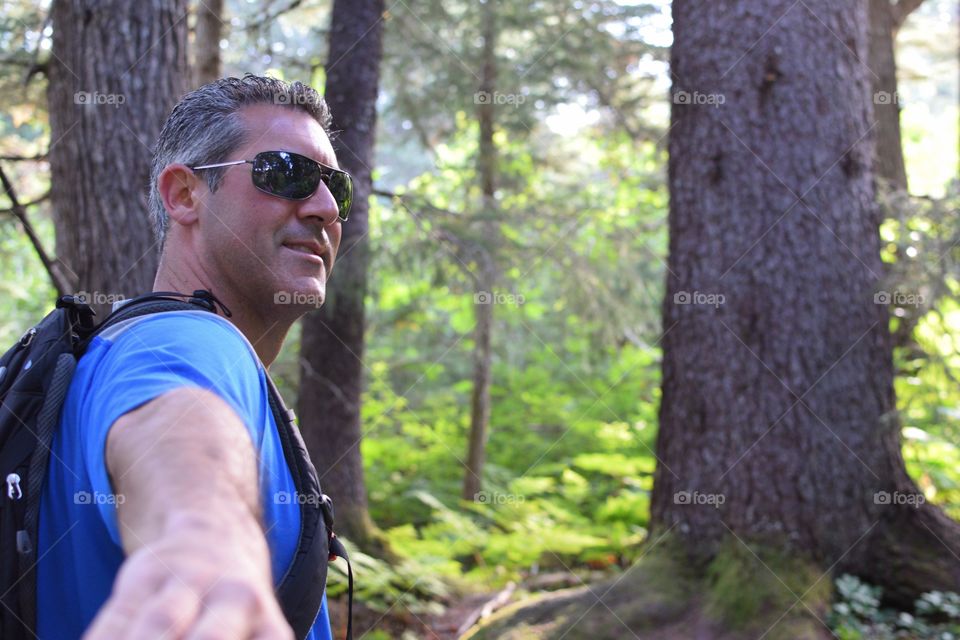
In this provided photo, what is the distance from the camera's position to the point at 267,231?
1859 mm

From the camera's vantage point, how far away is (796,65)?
506 centimetres

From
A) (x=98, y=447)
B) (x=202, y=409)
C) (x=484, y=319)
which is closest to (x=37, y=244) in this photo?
(x=98, y=447)

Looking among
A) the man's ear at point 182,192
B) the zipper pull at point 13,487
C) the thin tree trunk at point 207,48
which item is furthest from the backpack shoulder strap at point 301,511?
the thin tree trunk at point 207,48

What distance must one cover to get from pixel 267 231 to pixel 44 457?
0.72 metres

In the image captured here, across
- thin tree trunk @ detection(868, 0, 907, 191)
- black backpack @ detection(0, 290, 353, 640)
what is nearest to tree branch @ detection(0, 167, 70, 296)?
black backpack @ detection(0, 290, 353, 640)

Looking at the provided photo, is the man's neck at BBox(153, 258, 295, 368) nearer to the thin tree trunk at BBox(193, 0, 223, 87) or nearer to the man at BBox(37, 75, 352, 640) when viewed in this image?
the man at BBox(37, 75, 352, 640)

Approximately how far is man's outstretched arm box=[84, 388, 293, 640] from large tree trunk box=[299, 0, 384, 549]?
273 inches

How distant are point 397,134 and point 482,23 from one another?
19.3 ft

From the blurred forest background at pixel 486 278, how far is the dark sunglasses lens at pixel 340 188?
3.15 meters

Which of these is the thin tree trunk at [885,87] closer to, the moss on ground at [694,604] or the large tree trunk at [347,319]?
the large tree trunk at [347,319]

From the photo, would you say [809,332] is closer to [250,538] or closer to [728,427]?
[728,427]

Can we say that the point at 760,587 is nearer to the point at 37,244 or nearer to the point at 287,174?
the point at 287,174

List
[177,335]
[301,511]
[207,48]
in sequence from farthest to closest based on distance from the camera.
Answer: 1. [207,48]
2. [301,511]
3. [177,335]

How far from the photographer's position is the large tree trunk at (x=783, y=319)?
4812mm
